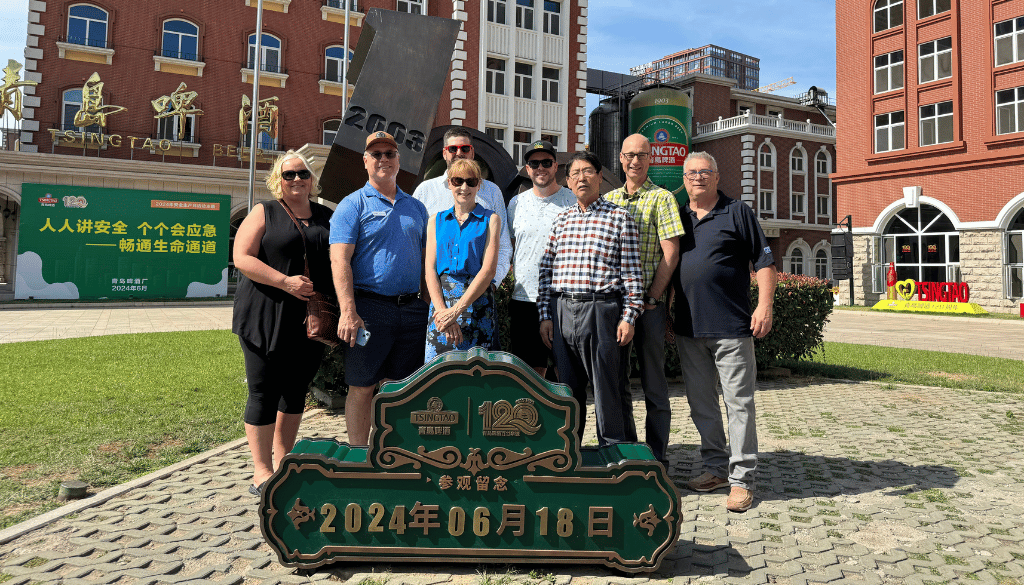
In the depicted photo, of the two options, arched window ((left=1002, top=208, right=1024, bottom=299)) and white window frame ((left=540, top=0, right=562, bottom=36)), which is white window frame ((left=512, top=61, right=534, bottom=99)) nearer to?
white window frame ((left=540, top=0, right=562, bottom=36))

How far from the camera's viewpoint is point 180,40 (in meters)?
24.4

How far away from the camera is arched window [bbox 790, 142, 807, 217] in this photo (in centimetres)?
4081

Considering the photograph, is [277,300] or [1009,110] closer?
[277,300]

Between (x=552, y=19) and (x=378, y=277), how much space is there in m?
27.7

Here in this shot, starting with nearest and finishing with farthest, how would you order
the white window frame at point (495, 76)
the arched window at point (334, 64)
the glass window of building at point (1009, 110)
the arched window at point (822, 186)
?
the glass window of building at point (1009, 110), the arched window at point (334, 64), the white window frame at point (495, 76), the arched window at point (822, 186)

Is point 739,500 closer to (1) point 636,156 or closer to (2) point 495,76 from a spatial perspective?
(1) point 636,156

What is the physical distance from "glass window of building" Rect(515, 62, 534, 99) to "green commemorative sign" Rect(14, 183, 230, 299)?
12.3m

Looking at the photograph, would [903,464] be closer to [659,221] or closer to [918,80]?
[659,221]

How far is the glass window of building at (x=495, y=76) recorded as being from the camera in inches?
1083

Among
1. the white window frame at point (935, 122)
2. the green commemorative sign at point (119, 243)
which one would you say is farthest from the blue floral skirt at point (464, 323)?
the white window frame at point (935, 122)

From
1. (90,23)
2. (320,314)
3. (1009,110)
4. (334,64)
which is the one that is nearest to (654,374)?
(320,314)

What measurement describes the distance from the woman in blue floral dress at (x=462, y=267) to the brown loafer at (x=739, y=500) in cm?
166

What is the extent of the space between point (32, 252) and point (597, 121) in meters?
30.9

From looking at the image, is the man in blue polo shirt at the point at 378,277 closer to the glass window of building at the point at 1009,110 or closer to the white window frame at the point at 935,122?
the glass window of building at the point at 1009,110
